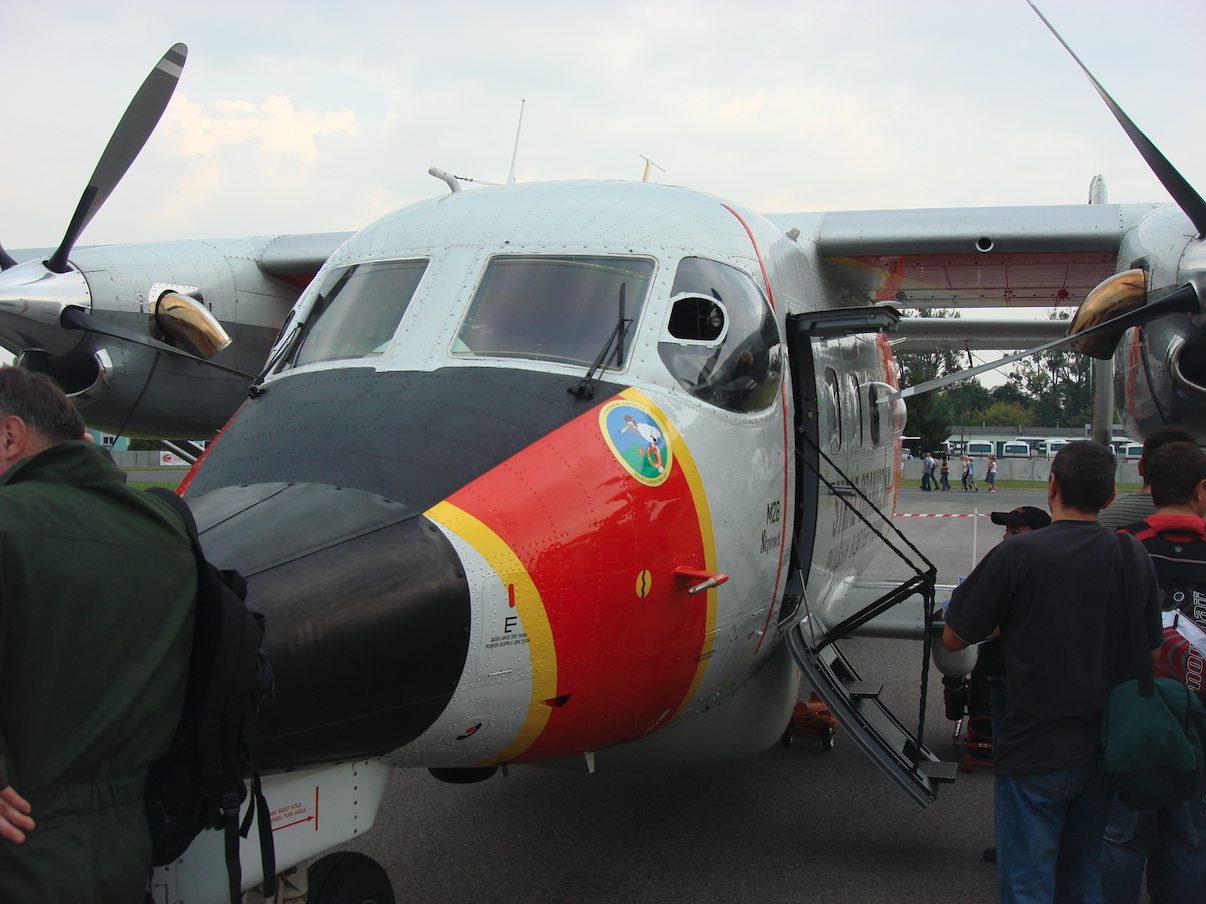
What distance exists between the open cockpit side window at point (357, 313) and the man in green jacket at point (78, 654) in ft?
6.02

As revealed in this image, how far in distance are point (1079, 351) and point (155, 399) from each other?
7209 mm

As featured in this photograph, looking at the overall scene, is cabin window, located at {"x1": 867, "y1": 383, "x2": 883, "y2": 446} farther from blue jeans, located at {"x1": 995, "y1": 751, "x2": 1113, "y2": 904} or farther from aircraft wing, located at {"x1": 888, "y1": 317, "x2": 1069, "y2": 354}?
blue jeans, located at {"x1": 995, "y1": 751, "x2": 1113, "y2": 904}

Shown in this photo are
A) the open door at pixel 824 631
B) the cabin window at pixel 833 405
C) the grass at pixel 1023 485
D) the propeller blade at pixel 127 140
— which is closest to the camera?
the open door at pixel 824 631

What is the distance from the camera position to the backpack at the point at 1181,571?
380 centimetres

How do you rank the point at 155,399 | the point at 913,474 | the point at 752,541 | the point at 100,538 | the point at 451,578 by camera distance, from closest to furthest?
the point at 100,538
the point at 451,578
the point at 752,541
the point at 155,399
the point at 913,474

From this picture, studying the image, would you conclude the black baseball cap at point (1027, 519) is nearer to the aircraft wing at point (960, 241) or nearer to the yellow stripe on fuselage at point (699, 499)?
the yellow stripe on fuselage at point (699, 499)

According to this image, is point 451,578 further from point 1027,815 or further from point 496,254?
point 1027,815

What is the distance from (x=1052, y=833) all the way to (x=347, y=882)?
7.85 feet

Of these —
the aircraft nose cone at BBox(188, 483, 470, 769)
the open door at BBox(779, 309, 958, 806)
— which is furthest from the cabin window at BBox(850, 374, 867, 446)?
the aircraft nose cone at BBox(188, 483, 470, 769)

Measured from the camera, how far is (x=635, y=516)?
3443 millimetres

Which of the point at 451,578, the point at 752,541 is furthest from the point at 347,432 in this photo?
the point at 752,541

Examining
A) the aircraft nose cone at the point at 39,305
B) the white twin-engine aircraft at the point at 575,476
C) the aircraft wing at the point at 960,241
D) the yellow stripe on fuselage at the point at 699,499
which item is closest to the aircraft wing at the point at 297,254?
the aircraft nose cone at the point at 39,305

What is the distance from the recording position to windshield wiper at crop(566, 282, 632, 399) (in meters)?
3.67

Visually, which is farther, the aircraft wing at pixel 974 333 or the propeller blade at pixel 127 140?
the aircraft wing at pixel 974 333
